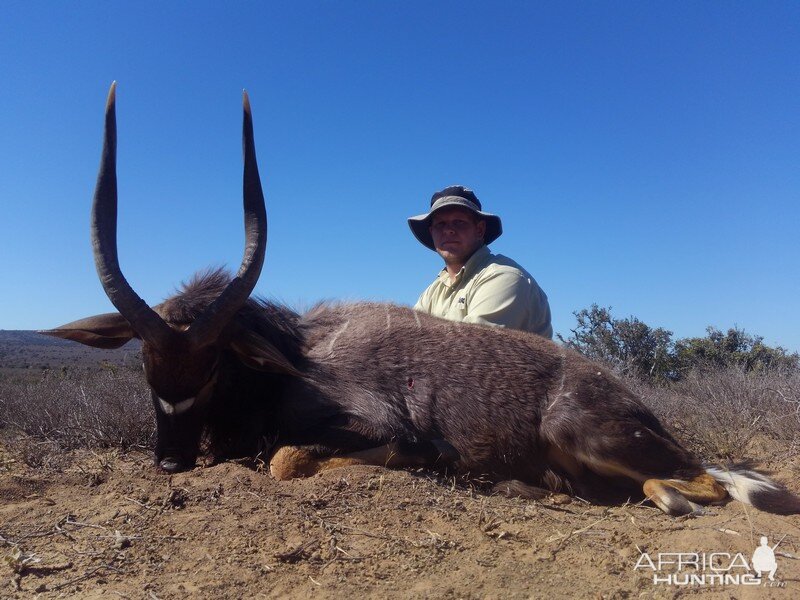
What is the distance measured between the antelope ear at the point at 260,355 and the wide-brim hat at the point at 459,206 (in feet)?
9.21

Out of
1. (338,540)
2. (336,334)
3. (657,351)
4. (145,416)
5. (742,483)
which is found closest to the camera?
(338,540)

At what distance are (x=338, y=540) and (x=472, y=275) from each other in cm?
384

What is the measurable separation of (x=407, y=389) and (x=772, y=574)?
2456 mm

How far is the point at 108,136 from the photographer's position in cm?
406

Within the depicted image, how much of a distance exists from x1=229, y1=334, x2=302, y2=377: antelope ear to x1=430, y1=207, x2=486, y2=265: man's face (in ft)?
9.00

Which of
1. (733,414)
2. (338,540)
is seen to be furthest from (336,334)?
(733,414)

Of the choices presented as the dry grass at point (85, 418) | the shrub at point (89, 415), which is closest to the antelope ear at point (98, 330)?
the dry grass at point (85, 418)

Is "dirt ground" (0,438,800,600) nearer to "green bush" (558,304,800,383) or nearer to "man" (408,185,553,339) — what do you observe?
"man" (408,185,553,339)

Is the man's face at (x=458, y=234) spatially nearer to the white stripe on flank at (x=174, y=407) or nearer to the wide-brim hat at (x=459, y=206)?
the wide-brim hat at (x=459, y=206)

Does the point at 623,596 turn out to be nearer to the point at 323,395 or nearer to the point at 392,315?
the point at 323,395

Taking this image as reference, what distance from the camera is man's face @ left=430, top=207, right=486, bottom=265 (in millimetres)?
6504

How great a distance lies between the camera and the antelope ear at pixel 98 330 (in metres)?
4.17

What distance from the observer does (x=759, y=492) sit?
3.97m

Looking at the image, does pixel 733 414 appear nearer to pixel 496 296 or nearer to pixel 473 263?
pixel 496 296
